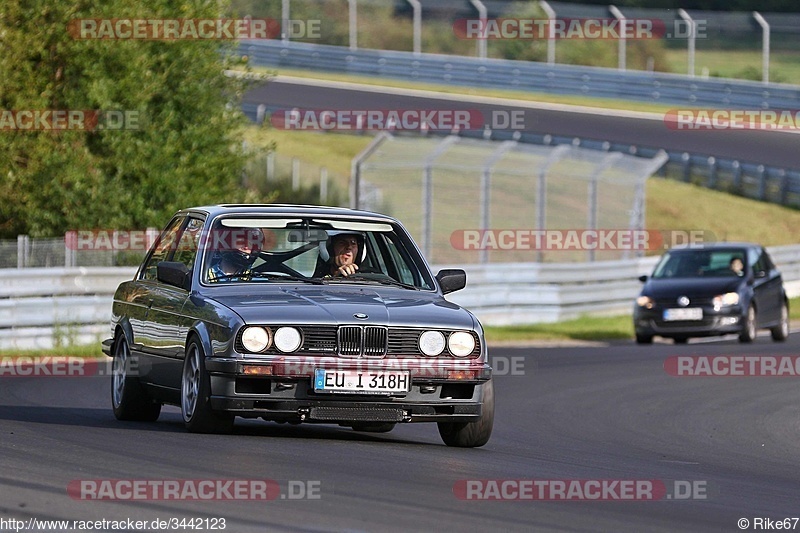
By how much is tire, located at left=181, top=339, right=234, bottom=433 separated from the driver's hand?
119 centimetres

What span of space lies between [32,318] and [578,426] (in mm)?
8432

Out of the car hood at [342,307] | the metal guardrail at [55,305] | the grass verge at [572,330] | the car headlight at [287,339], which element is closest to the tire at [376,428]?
the car hood at [342,307]

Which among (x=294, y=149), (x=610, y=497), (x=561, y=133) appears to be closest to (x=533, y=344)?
(x=610, y=497)

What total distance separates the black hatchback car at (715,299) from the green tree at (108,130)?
261 inches

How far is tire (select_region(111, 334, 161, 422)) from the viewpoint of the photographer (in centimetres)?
1152

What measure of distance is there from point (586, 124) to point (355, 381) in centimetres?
3439

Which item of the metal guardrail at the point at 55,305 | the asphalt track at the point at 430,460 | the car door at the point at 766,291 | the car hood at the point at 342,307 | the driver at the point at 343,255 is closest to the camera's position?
the asphalt track at the point at 430,460

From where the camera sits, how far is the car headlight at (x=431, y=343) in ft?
33.0

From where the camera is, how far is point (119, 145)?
79.9 feet

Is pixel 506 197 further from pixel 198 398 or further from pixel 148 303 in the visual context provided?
pixel 198 398

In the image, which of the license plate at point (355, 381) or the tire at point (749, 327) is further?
the tire at point (749, 327)

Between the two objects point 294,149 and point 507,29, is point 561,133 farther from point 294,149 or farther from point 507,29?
point 507,29

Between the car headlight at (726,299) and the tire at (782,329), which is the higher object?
the car headlight at (726,299)

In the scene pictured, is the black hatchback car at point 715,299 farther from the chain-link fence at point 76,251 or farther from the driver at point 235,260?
the driver at point 235,260
